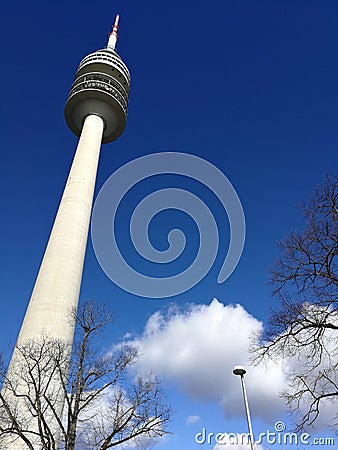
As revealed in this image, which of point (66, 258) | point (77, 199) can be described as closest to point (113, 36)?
point (77, 199)

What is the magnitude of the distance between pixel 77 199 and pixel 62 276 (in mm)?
8221

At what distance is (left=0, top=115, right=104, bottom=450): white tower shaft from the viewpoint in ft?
76.9

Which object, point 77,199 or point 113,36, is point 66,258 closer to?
point 77,199

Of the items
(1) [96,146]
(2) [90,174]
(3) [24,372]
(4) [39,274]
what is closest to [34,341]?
(3) [24,372]

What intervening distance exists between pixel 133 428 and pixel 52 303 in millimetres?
13420

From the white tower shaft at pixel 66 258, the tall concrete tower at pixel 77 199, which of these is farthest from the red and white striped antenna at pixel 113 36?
the white tower shaft at pixel 66 258

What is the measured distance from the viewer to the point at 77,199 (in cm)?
3369

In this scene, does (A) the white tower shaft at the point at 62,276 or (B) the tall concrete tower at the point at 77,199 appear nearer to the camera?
(A) the white tower shaft at the point at 62,276

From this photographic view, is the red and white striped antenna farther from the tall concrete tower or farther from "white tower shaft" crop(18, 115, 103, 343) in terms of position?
"white tower shaft" crop(18, 115, 103, 343)

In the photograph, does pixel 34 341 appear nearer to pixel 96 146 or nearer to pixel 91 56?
pixel 96 146

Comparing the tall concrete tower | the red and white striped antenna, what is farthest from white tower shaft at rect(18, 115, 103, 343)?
the red and white striped antenna

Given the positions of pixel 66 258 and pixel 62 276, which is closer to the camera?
pixel 62 276

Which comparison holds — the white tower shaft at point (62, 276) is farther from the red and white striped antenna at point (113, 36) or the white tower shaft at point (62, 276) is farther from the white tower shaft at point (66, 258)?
the red and white striped antenna at point (113, 36)

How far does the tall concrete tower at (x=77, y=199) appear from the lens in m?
26.2
